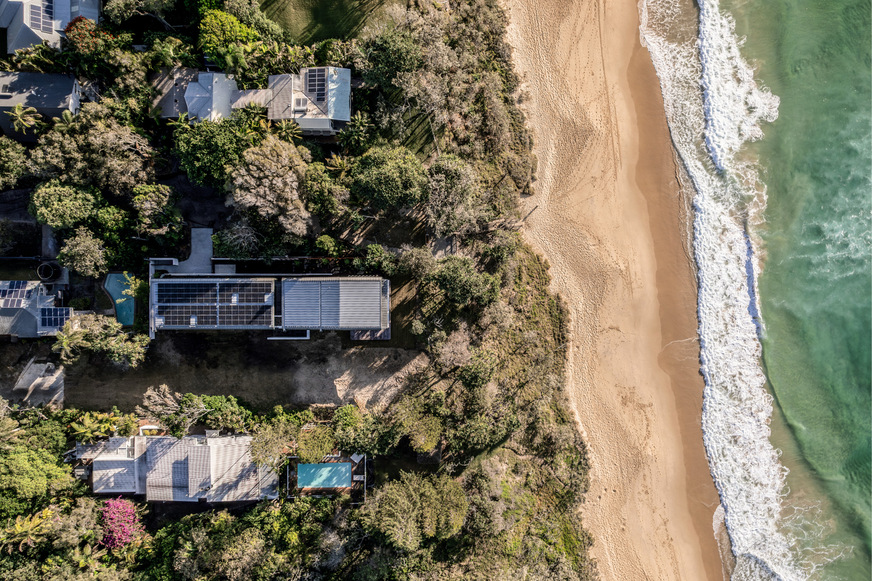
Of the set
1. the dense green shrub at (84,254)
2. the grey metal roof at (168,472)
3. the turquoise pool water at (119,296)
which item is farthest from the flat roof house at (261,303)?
the grey metal roof at (168,472)

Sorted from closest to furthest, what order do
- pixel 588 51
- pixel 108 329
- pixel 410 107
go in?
pixel 108 329
pixel 410 107
pixel 588 51

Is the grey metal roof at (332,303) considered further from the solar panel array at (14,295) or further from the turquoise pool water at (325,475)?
the solar panel array at (14,295)

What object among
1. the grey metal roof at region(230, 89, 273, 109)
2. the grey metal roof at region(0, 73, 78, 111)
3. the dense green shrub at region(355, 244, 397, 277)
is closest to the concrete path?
the grey metal roof at region(230, 89, 273, 109)

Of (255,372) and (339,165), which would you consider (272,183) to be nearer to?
(339,165)

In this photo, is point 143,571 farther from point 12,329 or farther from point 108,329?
point 12,329

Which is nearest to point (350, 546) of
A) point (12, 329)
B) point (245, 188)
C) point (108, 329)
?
point (108, 329)

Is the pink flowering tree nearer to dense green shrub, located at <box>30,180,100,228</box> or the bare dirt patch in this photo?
the bare dirt patch

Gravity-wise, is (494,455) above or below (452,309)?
below
